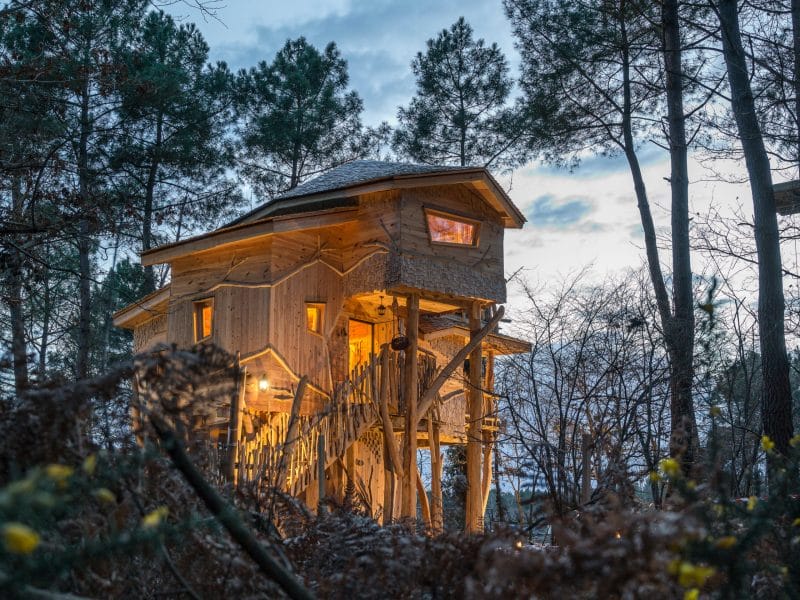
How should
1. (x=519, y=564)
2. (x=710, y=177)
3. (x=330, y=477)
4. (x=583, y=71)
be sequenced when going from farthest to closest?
(x=583, y=71) < (x=330, y=477) < (x=710, y=177) < (x=519, y=564)

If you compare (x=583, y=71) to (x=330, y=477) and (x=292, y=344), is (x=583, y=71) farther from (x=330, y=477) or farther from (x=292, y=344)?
(x=330, y=477)

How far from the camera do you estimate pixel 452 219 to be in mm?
16391

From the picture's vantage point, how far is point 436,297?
54.0ft

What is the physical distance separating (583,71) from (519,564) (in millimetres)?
19945

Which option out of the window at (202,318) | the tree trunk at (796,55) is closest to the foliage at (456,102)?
the window at (202,318)

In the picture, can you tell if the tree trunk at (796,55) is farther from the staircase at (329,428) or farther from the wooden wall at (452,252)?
the staircase at (329,428)

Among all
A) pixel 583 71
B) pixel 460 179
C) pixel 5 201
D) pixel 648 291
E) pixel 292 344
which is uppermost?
pixel 583 71

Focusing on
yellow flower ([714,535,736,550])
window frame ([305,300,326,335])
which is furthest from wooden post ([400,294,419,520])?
yellow flower ([714,535,736,550])

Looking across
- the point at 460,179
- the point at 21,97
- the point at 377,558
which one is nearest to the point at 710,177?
the point at 460,179

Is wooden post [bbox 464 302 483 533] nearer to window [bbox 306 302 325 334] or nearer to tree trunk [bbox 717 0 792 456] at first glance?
window [bbox 306 302 325 334]

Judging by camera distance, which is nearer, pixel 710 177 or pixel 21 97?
pixel 21 97

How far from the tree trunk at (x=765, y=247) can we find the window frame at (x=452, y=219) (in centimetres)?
572

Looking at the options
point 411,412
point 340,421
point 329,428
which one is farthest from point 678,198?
point 329,428

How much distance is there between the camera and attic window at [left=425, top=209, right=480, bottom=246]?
15961mm
